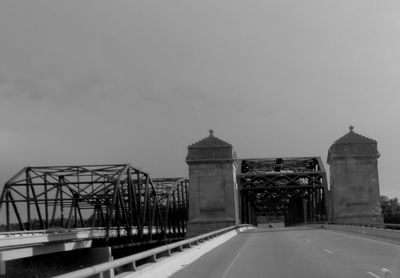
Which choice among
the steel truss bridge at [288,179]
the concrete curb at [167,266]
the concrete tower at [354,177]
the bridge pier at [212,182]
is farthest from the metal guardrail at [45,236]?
the steel truss bridge at [288,179]

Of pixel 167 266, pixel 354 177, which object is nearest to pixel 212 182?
pixel 354 177

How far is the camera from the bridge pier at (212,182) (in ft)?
283

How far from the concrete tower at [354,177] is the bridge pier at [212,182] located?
13.7 m

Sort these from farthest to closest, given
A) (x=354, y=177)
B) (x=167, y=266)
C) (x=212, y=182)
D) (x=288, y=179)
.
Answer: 1. (x=288, y=179)
2. (x=212, y=182)
3. (x=354, y=177)
4. (x=167, y=266)

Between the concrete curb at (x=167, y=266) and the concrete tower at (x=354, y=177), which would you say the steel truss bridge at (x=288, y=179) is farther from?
the concrete curb at (x=167, y=266)

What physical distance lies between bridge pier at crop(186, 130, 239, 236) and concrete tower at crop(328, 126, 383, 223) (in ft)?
44.9

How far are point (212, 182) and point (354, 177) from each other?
18.8 meters

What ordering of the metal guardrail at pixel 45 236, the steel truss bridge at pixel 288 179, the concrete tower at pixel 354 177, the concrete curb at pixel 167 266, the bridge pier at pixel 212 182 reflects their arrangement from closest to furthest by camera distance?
the concrete curb at pixel 167 266 → the metal guardrail at pixel 45 236 → the concrete tower at pixel 354 177 → the bridge pier at pixel 212 182 → the steel truss bridge at pixel 288 179

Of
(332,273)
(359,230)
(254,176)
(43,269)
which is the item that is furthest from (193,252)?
(254,176)

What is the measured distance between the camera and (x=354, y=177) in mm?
86062

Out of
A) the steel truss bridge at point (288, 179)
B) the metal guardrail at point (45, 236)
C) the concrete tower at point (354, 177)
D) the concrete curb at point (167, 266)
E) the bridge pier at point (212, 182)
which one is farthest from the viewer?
the steel truss bridge at point (288, 179)

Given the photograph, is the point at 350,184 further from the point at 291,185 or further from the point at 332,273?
the point at 332,273

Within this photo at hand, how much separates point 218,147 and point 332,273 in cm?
7066

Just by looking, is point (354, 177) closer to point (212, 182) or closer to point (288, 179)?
point (212, 182)
